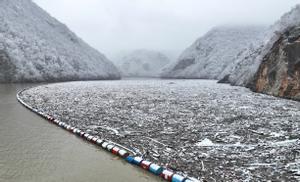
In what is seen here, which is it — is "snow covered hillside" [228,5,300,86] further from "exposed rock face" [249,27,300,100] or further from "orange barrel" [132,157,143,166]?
"orange barrel" [132,157,143,166]

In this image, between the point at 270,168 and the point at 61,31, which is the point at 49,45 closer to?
the point at 61,31

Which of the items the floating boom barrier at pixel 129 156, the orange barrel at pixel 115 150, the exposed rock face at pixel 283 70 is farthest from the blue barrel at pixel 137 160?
the exposed rock face at pixel 283 70

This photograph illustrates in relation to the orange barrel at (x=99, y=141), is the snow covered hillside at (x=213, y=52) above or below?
above

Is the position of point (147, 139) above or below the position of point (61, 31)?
below

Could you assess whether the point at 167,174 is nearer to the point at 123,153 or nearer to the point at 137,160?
the point at 137,160

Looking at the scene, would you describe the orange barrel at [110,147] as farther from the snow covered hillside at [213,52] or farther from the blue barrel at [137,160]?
the snow covered hillside at [213,52]

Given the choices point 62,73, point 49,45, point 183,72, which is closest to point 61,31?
point 49,45

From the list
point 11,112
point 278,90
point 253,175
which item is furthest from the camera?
point 278,90
